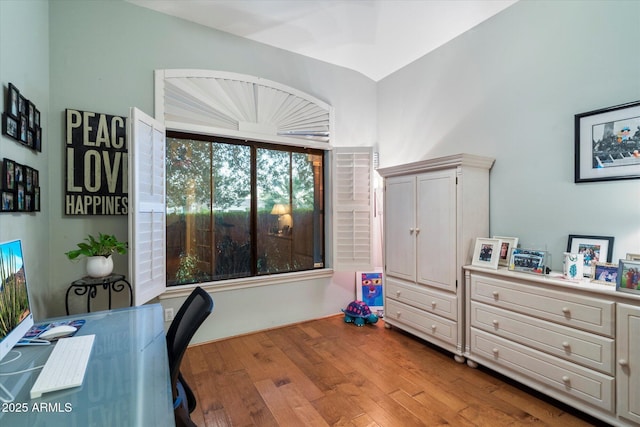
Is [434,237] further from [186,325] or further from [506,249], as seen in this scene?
[186,325]

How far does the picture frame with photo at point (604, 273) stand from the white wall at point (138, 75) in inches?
93.7

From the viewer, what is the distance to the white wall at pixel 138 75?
2240 millimetres

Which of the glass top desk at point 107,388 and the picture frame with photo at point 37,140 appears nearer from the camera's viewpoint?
the glass top desk at point 107,388

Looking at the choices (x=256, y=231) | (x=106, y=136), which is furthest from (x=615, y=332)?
(x=106, y=136)

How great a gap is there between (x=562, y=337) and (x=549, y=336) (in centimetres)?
7

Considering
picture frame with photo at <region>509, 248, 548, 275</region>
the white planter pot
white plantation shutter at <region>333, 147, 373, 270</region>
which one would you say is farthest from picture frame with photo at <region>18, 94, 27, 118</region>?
picture frame with photo at <region>509, 248, 548, 275</region>

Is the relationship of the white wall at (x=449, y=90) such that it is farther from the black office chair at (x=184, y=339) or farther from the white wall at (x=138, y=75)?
the black office chair at (x=184, y=339)

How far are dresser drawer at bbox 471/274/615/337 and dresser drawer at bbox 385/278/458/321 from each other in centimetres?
23

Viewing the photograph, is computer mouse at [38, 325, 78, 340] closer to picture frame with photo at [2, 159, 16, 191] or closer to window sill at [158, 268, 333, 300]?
picture frame with photo at [2, 159, 16, 191]

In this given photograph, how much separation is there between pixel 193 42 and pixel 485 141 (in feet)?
9.38

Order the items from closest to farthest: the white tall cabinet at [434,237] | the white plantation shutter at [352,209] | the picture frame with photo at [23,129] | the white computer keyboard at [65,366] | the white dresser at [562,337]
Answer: the white computer keyboard at [65,366] < the white dresser at [562,337] < the picture frame with photo at [23,129] < the white tall cabinet at [434,237] < the white plantation shutter at [352,209]

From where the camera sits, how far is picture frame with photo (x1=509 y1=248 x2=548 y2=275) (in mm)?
2092

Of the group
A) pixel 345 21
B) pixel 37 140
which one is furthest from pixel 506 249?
pixel 37 140

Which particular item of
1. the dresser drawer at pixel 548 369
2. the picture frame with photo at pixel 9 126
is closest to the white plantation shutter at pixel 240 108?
the picture frame with photo at pixel 9 126
